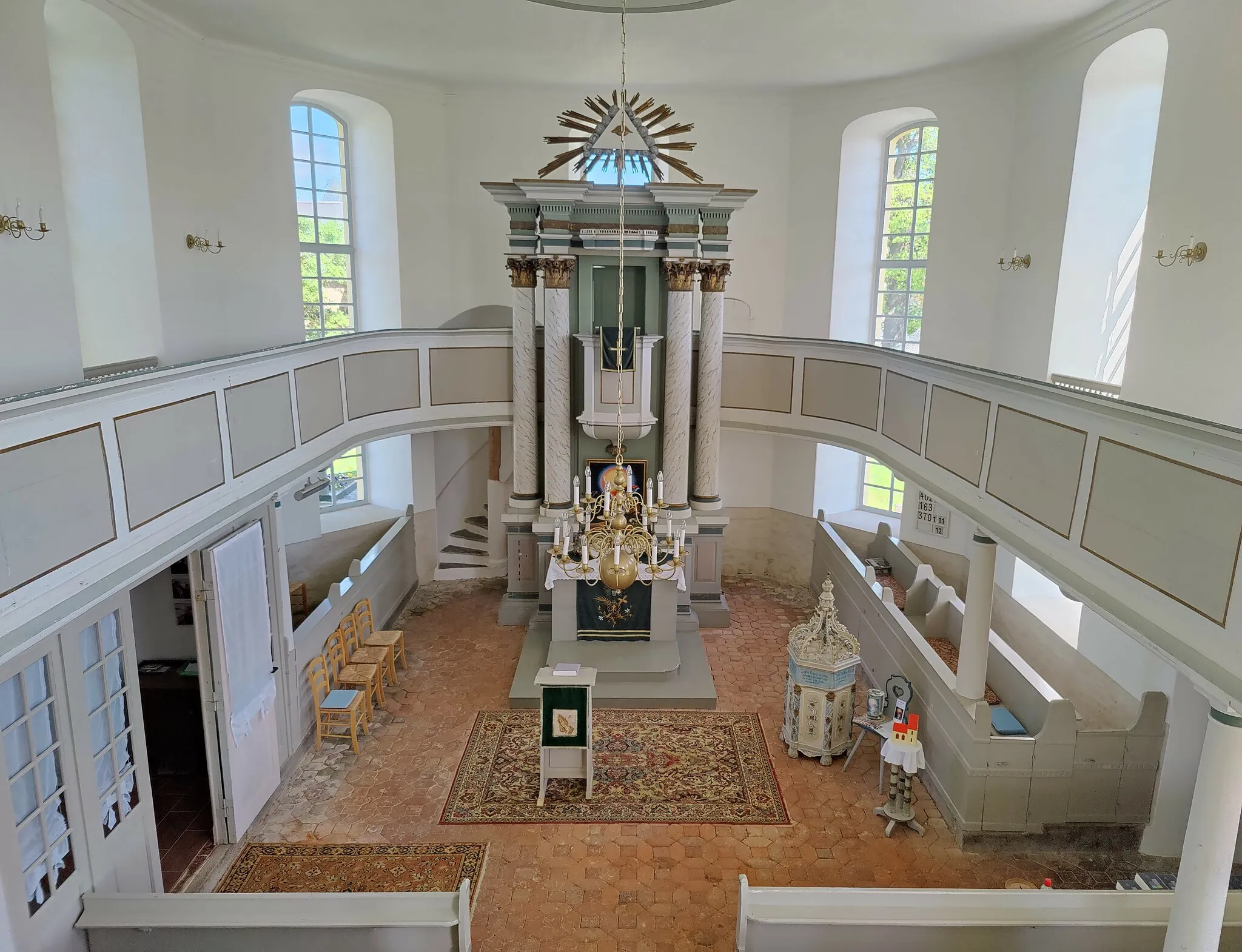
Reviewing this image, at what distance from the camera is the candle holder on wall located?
6.77 meters

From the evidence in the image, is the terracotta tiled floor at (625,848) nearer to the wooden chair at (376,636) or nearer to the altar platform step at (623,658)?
the wooden chair at (376,636)

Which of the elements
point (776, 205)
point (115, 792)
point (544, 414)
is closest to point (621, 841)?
point (115, 792)

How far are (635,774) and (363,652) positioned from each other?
3.38 m

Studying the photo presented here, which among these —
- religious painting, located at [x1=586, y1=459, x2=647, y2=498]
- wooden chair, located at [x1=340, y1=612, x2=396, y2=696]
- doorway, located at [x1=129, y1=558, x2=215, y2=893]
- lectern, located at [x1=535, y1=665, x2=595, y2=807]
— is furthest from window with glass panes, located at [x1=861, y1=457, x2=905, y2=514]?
doorway, located at [x1=129, y1=558, x2=215, y2=893]

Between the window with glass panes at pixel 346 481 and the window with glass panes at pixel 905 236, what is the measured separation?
8153mm

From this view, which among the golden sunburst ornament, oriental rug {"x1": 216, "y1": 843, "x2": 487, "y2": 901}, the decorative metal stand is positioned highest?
the golden sunburst ornament

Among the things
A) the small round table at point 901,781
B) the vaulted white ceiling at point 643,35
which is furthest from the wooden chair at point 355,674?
the vaulted white ceiling at point 643,35

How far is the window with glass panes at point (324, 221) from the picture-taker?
37.3ft

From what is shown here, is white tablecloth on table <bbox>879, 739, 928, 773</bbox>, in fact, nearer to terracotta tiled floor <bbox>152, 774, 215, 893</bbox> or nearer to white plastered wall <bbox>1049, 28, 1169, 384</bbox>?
white plastered wall <bbox>1049, 28, 1169, 384</bbox>

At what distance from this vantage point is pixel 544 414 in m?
10.6

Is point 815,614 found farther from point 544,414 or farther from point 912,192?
point 912,192

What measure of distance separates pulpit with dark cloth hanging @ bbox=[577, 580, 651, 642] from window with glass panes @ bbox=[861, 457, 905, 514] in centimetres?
502

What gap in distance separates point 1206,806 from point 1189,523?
4.93ft

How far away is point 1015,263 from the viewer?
980 centimetres
